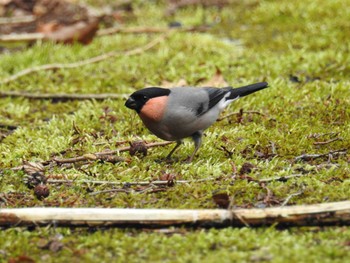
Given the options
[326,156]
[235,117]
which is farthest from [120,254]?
[235,117]

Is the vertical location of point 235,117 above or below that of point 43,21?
below

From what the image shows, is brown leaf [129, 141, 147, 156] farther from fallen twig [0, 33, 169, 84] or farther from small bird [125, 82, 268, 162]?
fallen twig [0, 33, 169, 84]

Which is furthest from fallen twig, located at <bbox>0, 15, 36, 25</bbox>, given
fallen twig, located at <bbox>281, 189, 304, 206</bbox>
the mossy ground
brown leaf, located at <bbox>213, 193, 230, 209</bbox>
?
fallen twig, located at <bbox>281, 189, 304, 206</bbox>

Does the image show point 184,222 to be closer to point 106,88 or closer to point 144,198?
point 144,198

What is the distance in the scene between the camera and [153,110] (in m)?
5.38

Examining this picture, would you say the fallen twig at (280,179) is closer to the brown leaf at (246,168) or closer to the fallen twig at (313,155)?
the brown leaf at (246,168)

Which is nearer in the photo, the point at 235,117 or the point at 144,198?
the point at 144,198

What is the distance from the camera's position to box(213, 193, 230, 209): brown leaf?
4285 millimetres

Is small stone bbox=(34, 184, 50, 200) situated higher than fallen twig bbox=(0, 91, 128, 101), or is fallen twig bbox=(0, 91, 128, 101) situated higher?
small stone bbox=(34, 184, 50, 200)

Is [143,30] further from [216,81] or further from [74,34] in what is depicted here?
[216,81]

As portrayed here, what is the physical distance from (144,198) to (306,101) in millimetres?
3018

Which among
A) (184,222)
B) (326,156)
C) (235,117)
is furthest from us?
(235,117)

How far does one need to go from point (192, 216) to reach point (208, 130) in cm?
235

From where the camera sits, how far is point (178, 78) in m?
8.05
